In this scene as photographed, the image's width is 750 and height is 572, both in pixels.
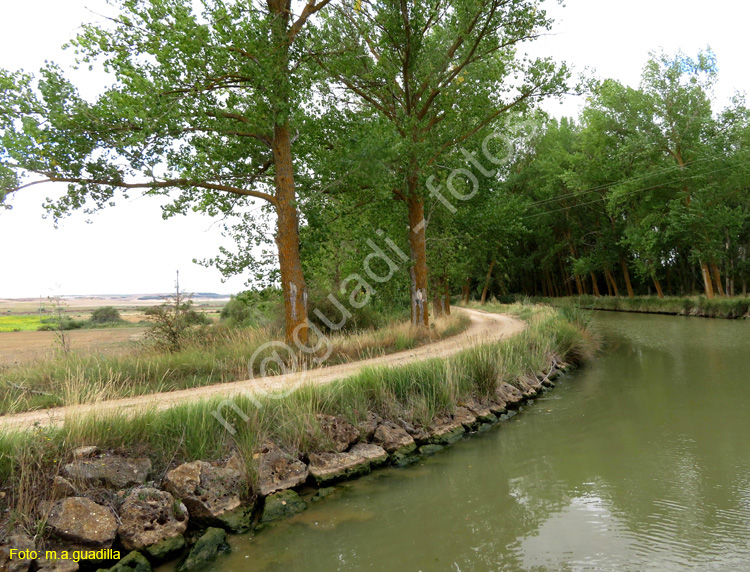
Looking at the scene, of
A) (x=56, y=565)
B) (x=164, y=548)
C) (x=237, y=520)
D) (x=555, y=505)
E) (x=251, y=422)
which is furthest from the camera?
(x=251, y=422)

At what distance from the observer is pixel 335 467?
636cm

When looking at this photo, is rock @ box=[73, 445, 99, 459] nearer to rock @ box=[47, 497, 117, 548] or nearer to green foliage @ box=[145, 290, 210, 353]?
rock @ box=[47, 497, 117, 548]

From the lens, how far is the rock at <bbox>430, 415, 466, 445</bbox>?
25.7ft

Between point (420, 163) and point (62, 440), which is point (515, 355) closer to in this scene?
point (420, 163)

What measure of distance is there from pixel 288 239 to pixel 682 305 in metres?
28.2

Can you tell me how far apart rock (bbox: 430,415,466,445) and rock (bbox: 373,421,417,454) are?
20.9 inches

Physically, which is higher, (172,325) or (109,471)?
(172,325)

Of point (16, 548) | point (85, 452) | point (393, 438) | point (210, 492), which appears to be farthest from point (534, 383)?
point (16, 548)

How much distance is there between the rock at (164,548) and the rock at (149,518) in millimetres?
34

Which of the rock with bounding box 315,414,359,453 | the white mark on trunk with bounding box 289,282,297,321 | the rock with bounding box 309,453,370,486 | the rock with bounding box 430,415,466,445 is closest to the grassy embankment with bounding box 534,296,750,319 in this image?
the rock with bounding box 430,415,466,445

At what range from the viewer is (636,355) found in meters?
15.8

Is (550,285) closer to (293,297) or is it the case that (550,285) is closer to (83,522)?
(293,297)

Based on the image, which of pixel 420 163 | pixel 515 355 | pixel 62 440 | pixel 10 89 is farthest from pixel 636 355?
pixel 10 89

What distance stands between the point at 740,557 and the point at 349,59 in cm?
1378
